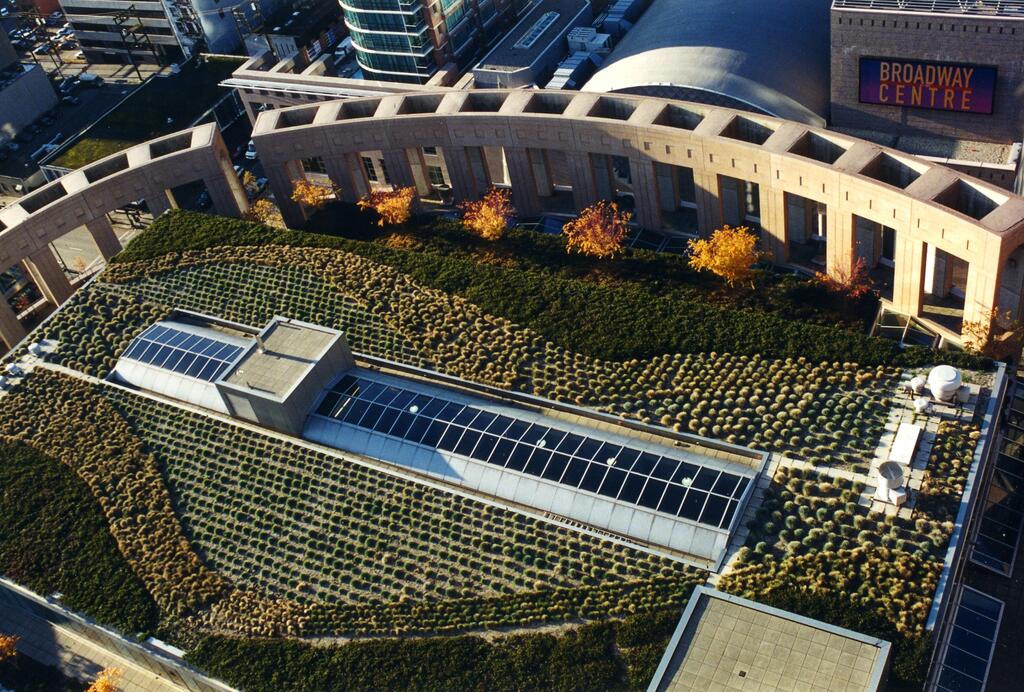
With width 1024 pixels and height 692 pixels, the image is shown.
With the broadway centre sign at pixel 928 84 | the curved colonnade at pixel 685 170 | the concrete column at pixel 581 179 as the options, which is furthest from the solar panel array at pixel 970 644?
the broadway centre sign at pixel 928 84

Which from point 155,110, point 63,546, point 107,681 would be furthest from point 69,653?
point 155,110

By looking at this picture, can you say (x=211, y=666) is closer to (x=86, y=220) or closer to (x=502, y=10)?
(x=86, y=220)

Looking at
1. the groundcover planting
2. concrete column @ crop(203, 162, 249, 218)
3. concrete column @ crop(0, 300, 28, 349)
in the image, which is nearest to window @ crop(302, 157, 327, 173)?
concrete column @ crop(203, 162, 249, 218)

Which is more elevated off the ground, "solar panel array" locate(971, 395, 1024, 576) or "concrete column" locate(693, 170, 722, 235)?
"concrete column" locate(693, 170, 722, 235)

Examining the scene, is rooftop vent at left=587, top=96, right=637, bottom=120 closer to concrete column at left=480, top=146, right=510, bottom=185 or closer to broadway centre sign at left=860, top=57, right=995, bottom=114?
concrete column at left=480, top=146, right=510, bottom=185

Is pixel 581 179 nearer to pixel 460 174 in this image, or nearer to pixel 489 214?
pixel 489 214

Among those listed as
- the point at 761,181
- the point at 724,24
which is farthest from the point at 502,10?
the point at 761,181

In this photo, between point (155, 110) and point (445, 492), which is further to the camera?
point (155, 110)
